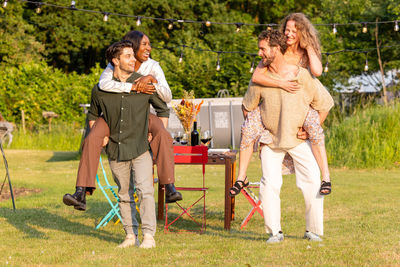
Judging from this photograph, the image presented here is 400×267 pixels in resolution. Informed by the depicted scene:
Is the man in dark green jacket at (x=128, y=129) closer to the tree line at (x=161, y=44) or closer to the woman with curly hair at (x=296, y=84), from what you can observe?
the woman with curly hair at (x=296, y=84)

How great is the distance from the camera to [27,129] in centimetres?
2289

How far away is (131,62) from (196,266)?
183cm

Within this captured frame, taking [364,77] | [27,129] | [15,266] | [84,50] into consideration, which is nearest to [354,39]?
[364,77]

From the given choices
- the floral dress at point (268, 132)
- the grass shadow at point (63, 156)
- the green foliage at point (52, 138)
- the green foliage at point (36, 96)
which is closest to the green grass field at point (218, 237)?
the floral dress at point (268, 132)

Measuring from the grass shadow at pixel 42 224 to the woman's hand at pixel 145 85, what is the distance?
159 centimetres

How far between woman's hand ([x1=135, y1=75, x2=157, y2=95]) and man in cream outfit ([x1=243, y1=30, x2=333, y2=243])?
84cm

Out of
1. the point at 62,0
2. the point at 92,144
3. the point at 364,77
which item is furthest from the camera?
the point at 62,0

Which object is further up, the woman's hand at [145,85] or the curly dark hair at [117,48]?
the curly dark hair at [117,48]

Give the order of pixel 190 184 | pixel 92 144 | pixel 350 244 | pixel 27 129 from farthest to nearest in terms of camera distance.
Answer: pixel 27 129
pixel 190 184
pixel 350 244
pixel 92 144

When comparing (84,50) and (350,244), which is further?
(84,50)

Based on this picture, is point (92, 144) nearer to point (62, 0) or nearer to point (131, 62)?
point (131, 62)

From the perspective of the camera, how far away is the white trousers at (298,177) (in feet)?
18.4

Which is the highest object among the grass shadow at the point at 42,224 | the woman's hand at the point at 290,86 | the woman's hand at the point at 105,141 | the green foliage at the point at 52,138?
the woman's hand at the point at 290,86

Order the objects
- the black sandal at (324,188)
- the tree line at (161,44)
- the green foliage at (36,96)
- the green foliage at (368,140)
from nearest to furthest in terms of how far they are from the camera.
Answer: the black sandal at (324,188), the green foliage at (368,140), the tree line at (161,44), the green foliage at (36,96)
